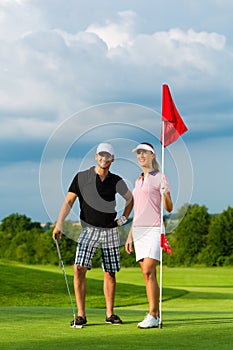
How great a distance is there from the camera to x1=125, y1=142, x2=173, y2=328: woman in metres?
8.34

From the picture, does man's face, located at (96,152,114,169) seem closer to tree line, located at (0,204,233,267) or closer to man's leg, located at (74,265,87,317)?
man's leg, located at (74,265,87,317)

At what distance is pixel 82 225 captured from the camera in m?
8.68

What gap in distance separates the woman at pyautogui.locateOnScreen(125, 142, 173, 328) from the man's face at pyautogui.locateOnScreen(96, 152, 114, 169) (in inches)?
12.8

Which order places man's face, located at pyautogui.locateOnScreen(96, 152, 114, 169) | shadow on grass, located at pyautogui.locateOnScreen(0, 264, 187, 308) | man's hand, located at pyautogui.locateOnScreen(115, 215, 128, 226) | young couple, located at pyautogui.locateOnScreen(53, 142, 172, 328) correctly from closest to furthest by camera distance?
1. young couple, located at pyautogui.locateOnScreen(53, 142, 172, 328)
2. man's face, located at pyautogui.locateOnScreen(96, 152, 114, 169)
3. man's hand, located at pyautogui.locateOnScreen(115, 215, 128, 226)
4. shadow on grass, located at pyautogui.locateOnScreen(0, 264, 187, 308)

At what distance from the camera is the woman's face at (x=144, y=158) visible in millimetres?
8469

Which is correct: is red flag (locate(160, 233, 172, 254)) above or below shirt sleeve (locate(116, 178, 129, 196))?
below

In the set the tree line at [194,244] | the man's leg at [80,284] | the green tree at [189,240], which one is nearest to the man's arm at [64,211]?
the man's leg at [80,284]

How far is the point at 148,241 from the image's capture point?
8.39 meters

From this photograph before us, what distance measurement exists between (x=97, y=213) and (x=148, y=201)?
65 cm

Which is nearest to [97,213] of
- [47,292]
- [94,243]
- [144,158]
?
[94,243]

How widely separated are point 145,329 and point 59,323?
4.19 feet

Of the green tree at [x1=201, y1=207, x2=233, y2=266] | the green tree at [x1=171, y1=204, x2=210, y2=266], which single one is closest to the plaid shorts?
the green tree at [x1=201, y1=207, x2=233, y2=266]

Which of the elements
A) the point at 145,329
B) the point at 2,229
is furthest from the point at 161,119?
the point at 2,229

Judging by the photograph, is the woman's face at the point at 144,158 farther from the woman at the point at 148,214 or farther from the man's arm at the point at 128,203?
the man's arm at the point at 128,203
